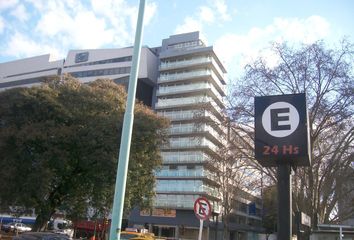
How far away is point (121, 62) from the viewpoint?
79312 mm

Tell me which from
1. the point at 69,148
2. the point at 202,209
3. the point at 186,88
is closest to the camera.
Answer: the point at 202,209

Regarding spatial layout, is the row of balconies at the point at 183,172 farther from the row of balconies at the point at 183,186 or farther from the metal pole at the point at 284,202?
the metal pole at the point at 284,202

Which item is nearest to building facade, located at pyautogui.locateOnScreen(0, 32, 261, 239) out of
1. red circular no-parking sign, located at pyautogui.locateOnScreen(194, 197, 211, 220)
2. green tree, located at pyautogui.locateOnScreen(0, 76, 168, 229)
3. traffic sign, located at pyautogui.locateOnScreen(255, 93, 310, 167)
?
green tree, located at pyautogui.locateOnScreen(0, 76, 168, 229)

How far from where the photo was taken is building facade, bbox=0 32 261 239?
216 ft

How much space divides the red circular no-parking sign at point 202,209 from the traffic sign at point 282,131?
3571mm

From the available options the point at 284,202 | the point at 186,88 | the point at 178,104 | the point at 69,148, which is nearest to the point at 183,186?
the point at 178,104

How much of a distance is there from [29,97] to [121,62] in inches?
2288

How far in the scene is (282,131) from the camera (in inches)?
248

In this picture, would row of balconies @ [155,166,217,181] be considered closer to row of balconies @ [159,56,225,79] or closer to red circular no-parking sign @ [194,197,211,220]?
row of balconies @ [159,56,225,79]

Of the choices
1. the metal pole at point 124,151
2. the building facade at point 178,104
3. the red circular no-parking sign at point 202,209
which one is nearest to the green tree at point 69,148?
the red circular no-parking sign at point 202,209

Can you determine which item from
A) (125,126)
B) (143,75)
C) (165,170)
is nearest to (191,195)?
(165,170)

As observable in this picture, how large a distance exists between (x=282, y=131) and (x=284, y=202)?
111 cm

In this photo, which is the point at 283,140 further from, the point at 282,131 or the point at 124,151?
the point at 124,151

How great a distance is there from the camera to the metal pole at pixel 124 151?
23.2ft
